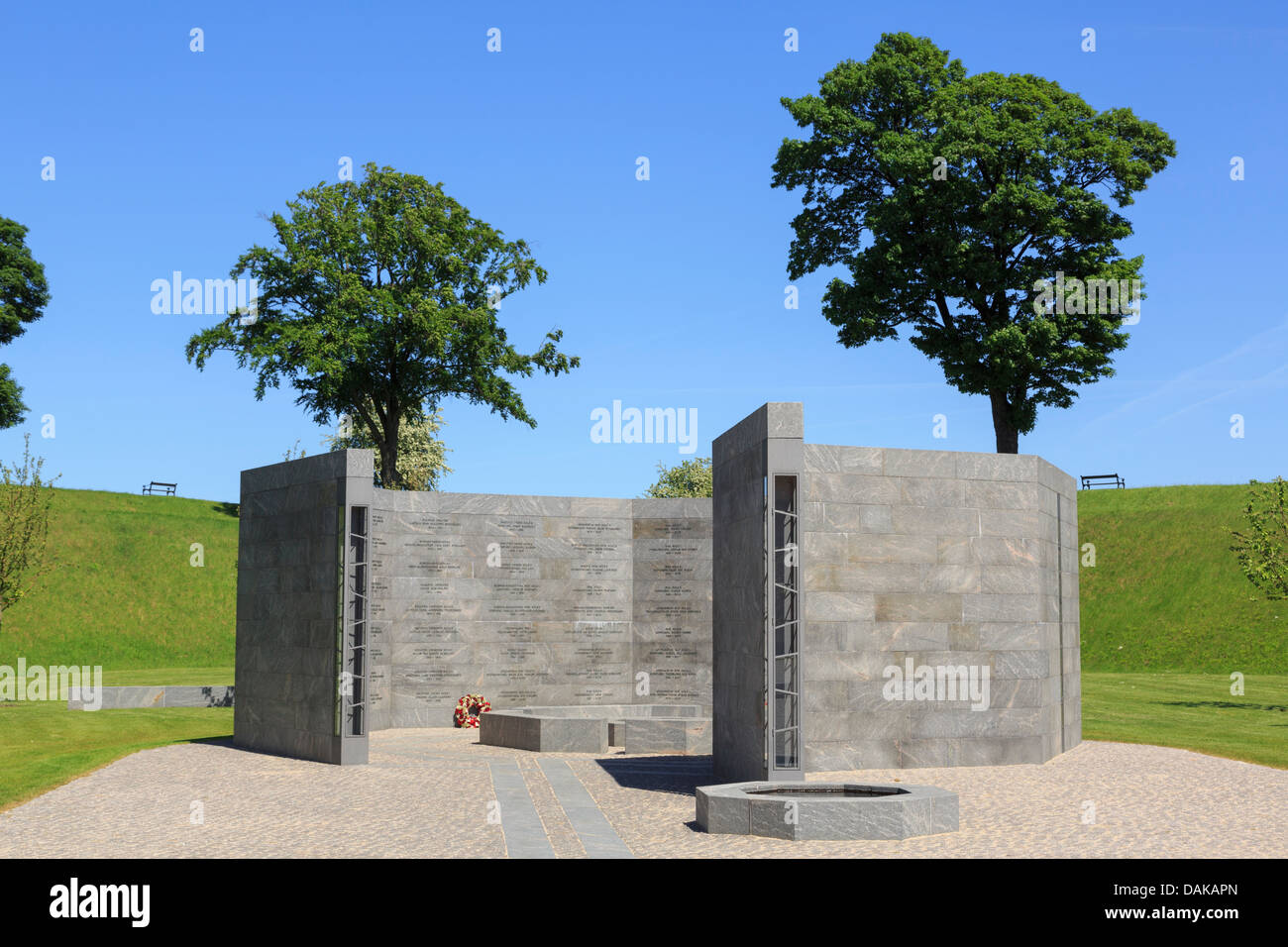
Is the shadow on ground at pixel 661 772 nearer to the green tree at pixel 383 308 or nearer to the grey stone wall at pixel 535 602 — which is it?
the grey stone wall at pixel 535 602

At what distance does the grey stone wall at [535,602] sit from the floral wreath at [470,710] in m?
0.56

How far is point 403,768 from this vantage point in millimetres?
20828

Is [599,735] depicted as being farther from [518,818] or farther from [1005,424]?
[1005,424]

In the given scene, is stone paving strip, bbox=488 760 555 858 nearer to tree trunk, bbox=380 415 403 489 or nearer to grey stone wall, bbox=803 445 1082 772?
grey stone wall, bbox=803 445 1082 772

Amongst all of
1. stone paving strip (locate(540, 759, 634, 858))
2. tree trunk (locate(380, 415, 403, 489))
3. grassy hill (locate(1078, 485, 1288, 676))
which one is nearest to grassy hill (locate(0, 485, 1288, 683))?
grassy hill (locate(1078, 485, 1288, 676))

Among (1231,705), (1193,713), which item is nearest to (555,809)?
(1193,713)

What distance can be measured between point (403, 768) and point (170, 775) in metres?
3.96

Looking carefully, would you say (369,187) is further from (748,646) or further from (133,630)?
(748,646)

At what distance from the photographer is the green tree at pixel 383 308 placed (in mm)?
43500

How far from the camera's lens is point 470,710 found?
1148 inches

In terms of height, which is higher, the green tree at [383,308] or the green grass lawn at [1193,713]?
the green tree at [383,308]

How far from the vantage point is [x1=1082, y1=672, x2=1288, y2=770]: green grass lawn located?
81.1ft

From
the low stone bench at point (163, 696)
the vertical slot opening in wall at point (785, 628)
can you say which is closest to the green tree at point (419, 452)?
the low stone bench at point (163, 696)

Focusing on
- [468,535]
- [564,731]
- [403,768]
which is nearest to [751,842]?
[403,768]
